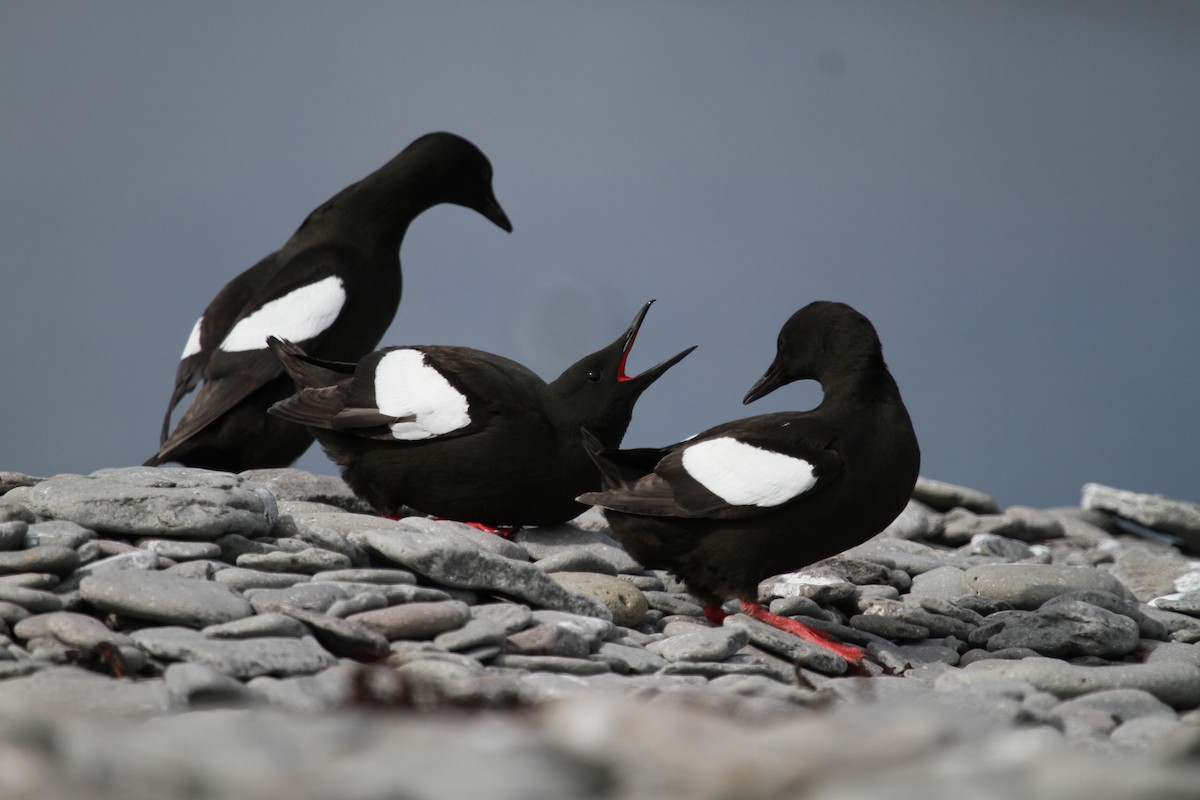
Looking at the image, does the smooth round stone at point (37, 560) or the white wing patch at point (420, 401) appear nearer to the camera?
the smooth round stone at point (37, 560)

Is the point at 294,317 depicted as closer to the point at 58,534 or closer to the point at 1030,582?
the point at 58,534

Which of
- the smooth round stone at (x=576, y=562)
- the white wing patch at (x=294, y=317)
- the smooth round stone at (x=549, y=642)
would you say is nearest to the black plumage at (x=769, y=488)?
the smooth round stone at (x=576, y=562)

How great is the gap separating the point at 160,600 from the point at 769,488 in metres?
2.42

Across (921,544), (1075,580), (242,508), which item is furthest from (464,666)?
(921,544)

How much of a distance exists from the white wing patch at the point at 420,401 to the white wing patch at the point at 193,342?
6.67 ft

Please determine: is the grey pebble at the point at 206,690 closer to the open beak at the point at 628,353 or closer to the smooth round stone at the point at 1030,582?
the open beak at the point at 628,353

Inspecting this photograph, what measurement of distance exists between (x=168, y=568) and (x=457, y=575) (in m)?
1.11

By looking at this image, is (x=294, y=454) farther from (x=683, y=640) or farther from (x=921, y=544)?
(x=921, y=544)

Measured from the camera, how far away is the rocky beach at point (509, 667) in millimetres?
2555

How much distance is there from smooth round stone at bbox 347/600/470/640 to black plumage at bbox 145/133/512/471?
3.27 metres

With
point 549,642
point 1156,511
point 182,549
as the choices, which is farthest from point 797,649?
point 1156,511

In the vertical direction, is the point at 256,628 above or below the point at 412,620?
below

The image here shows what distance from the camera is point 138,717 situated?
3.75 metres

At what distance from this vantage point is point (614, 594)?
569cm
